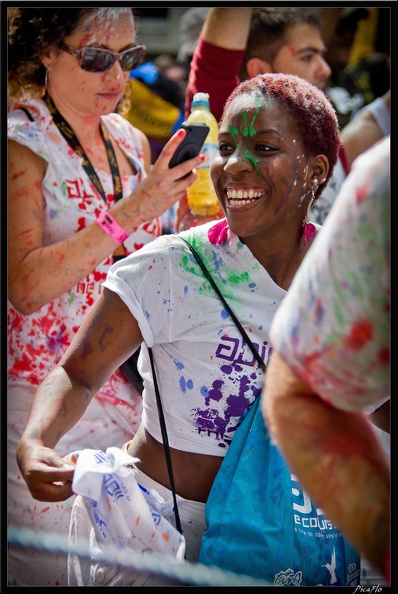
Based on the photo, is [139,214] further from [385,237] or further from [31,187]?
[385,237]

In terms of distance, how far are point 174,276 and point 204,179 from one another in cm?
106

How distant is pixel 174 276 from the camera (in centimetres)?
214

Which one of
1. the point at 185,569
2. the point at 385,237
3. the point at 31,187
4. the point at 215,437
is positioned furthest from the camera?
the point at 31,187

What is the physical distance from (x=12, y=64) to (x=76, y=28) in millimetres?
282

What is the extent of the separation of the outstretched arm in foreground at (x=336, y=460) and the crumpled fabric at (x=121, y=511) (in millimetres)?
688

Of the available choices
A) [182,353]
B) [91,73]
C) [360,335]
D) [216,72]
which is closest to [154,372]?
[182,353]

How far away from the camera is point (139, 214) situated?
9.20ft

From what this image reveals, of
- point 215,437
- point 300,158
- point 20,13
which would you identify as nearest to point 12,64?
point 20,13

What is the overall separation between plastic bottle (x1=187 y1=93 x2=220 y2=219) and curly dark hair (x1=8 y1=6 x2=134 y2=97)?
46cm

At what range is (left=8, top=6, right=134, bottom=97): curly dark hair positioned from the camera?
294 cm

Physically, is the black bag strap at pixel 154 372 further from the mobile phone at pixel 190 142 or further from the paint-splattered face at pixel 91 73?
the paint-splattered face at pixel 91 73

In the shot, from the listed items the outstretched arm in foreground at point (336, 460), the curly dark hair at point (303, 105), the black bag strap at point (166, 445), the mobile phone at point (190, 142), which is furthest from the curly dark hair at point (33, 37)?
the outstretched arm in foreground at point (336, 460)

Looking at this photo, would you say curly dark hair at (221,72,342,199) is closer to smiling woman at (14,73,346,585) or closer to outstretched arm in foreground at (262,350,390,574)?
smiling woman at (14,73,346,585)
